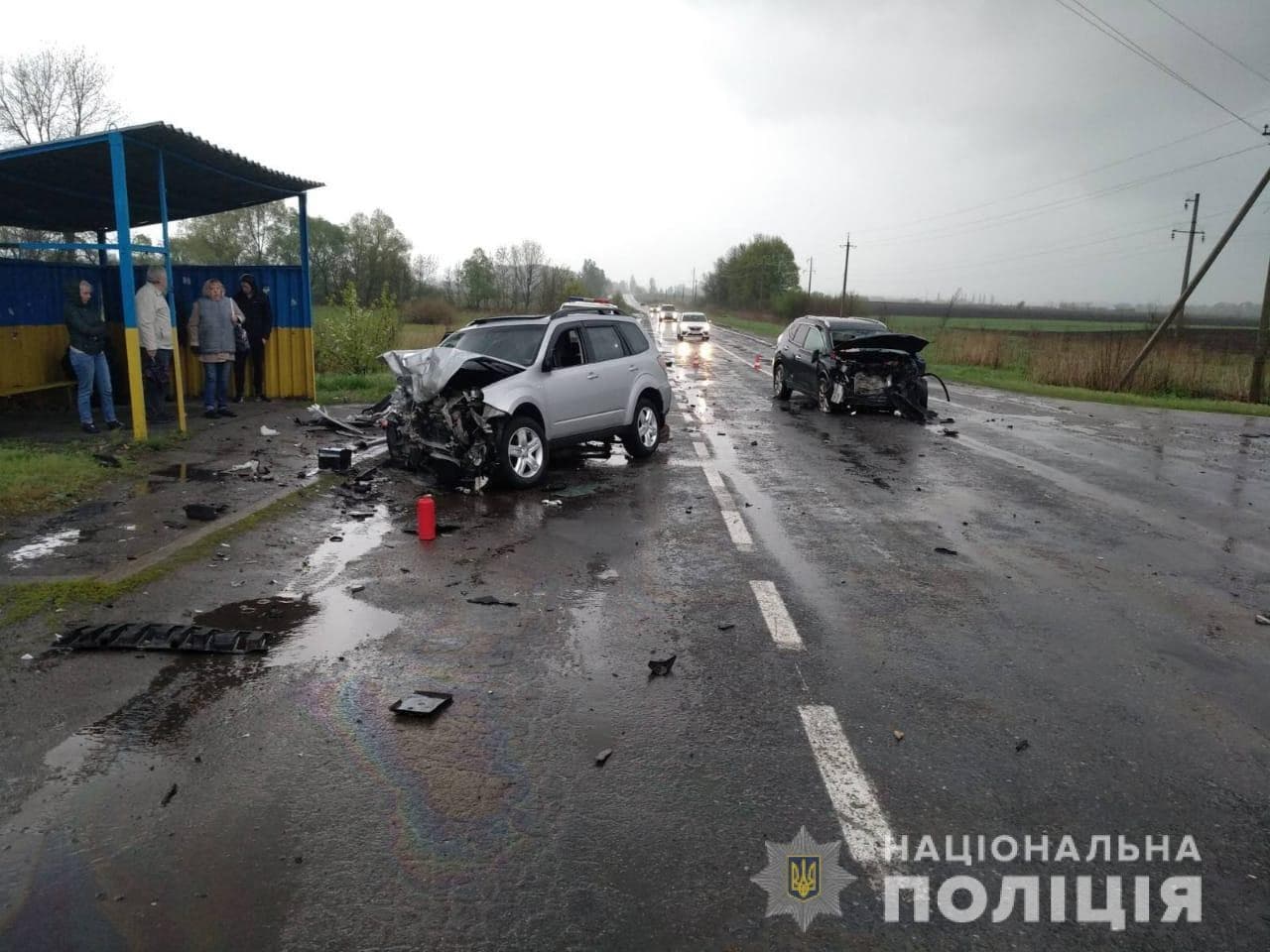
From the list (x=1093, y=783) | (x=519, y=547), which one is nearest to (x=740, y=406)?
(x=519, y=547)

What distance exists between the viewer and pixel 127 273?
34.7 ft

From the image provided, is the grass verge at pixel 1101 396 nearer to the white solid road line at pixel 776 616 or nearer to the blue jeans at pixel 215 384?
the blue jeans at pixel 215 384

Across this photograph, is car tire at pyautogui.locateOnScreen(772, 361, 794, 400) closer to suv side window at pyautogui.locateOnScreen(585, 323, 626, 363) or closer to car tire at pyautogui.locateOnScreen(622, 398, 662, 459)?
car tire at pyautogui.locateOnScreen(622, 398, 662, 459)

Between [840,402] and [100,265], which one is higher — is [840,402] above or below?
below

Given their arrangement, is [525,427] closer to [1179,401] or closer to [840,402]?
[840,402]

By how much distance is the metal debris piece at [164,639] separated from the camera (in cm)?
507

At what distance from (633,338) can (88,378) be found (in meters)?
7.43

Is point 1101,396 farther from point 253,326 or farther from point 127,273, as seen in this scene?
point 127,273

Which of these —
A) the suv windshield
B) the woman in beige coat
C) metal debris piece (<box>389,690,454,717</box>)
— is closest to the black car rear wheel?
the suv windshield

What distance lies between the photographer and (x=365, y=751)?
12.8 feet

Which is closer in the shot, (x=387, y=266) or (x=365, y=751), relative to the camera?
(x=365, y=751)

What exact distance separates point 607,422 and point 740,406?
24.8 feet

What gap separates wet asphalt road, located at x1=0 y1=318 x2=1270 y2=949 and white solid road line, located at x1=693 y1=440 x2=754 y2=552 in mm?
105

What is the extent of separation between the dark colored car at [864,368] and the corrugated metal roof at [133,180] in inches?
399
